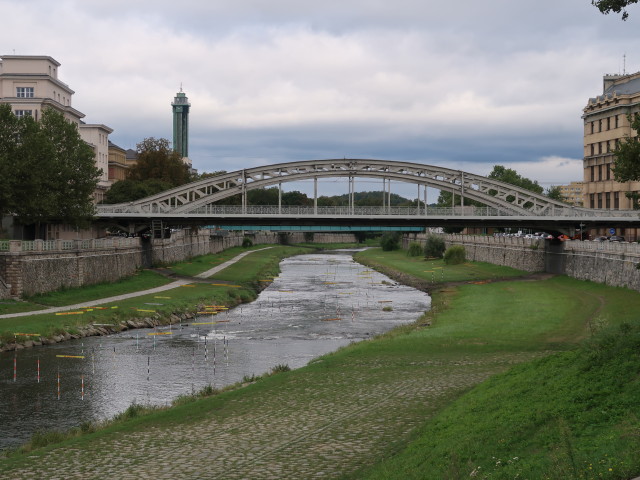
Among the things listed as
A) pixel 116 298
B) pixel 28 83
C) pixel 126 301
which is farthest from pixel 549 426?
pixel 28 83

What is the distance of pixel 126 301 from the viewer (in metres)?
55.2

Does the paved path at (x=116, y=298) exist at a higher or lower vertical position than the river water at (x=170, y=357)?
higher

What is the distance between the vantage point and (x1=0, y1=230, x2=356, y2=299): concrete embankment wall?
49625 mm

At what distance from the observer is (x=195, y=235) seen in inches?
4500

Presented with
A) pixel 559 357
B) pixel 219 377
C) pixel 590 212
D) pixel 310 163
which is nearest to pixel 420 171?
pixel 310 163

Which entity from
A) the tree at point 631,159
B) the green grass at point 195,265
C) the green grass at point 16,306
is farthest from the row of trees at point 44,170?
the tree at point 631,159

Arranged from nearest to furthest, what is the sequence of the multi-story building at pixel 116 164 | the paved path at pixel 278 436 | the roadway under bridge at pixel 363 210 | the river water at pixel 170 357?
the paved path at pixel 278 436 < the river water at pixel 170 357 < the roadway under bridge at pixel 363 210 < the multi-story building at pixel 116 164

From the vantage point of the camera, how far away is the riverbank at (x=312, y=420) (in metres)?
16.7

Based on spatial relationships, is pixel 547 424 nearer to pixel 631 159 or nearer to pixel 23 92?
pixel 631 159

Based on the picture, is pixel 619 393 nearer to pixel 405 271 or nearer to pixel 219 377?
pixel 219 377

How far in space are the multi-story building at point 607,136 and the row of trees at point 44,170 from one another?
210 feet

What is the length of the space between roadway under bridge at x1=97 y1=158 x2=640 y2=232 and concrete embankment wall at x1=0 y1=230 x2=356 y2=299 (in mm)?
4337

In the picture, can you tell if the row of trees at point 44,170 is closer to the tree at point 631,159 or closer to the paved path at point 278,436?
the paved path at point 278,436

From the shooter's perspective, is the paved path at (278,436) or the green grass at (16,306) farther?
the green grass at (16,306)
